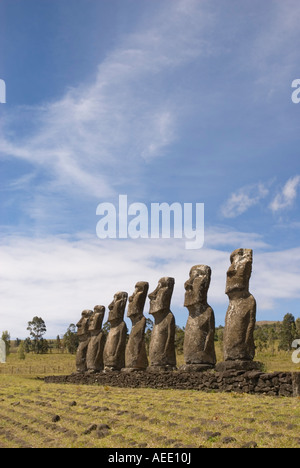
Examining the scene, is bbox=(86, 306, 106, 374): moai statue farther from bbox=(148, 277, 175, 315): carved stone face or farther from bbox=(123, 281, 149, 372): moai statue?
bbox=(148, 277, 175, 315): carved stone face

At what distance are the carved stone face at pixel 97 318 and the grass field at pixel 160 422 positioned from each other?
11.2 m

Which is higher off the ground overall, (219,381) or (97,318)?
(97,318)

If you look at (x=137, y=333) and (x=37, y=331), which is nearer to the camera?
(x=137, y=333)

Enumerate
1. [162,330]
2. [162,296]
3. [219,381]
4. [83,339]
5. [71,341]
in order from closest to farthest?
1. [219,381]
2. [162,330]
3. [162,296]
4. [83,339]
5. [71,341]

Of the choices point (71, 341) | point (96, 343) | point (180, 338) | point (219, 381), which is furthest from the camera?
point (71, 341)

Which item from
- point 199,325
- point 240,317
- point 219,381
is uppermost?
point 240,317

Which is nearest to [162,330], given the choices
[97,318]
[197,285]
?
[197,285]

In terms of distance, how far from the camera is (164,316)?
1917cm

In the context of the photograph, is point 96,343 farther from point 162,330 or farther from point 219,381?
point 219,381

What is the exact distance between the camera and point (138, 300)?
21.5m

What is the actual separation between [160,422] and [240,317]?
5.55 m

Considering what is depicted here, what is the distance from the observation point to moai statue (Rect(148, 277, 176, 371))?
18.3 metres

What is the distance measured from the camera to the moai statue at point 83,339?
27.3m
